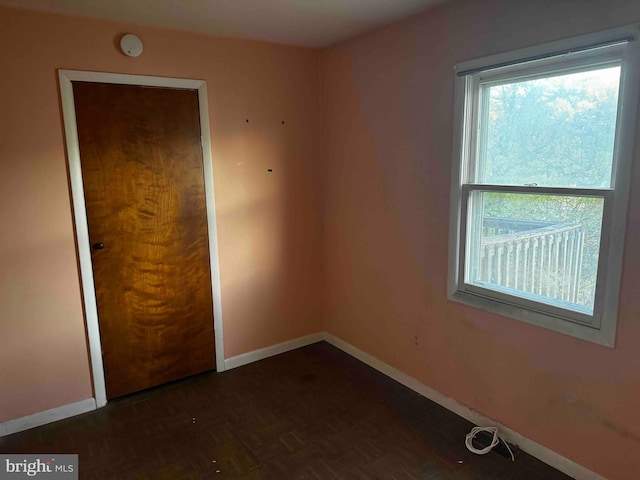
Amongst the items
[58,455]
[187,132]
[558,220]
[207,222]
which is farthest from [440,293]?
[58,455]

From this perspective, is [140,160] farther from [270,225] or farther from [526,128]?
[526,128]

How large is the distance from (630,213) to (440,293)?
112 centimetres

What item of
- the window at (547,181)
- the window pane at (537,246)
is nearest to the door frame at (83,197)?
the window at (547,181)

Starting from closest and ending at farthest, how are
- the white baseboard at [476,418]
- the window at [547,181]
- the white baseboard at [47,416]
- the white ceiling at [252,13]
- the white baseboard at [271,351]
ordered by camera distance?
the window at [547,181] < the white baseboard at [476,418] < the white ceiling at [252,13] < the white baseboard at [47,416] < the white baseboard at [271,351]

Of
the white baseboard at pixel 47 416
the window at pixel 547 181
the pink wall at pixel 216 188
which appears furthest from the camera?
the white baseboard at pixel 47 416

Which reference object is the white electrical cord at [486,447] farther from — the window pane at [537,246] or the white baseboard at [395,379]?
the window pane at [537,246]

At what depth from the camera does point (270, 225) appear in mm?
3389

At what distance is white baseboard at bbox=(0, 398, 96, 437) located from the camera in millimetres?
2563

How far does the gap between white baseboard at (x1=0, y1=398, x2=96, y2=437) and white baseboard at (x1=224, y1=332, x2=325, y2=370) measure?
942 millimetres

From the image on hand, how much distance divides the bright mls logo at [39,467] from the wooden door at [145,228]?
55 cm

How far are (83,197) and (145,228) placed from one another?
1.32 ft

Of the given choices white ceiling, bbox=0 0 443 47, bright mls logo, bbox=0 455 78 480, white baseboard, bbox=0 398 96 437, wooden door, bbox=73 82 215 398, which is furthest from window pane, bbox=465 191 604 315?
white baseboard, bbox=0 398 96 437

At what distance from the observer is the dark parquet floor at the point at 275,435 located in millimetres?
2238

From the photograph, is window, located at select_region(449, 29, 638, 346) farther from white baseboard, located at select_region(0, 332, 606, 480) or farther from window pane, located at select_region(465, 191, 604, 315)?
white baseboard, located at select_region(0, 332, 606, 480)
